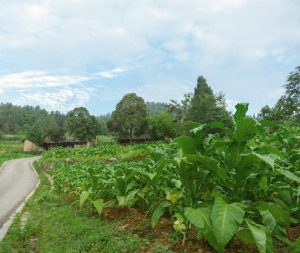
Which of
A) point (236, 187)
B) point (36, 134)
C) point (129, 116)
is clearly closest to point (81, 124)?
point (129, 116)

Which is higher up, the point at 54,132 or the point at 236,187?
the point at 54,132

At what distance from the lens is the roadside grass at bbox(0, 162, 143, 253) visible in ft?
16.5

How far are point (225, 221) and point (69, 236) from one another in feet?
11.5

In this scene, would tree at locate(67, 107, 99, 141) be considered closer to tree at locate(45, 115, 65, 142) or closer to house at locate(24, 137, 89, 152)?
house at locate(24, 137, 89, 152)

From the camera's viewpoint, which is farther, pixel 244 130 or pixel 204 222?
pixel 244 130

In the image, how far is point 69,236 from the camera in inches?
242

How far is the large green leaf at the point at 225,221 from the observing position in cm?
328

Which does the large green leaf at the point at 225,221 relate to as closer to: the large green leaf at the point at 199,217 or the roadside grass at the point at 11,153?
the large green leaf at the point at 199,217

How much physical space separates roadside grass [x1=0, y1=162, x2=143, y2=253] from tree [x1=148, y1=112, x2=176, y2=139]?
4377 centimetres

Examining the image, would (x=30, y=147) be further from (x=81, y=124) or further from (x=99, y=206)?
(x=99, y=206)

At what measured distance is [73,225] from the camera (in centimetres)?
660

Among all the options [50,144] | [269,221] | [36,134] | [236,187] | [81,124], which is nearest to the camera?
[269,221]

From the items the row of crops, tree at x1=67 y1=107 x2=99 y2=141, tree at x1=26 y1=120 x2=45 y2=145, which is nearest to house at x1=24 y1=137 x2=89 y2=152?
tree at x1=26 y1=120 x2=45 y2=145

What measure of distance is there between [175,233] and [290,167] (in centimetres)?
158
